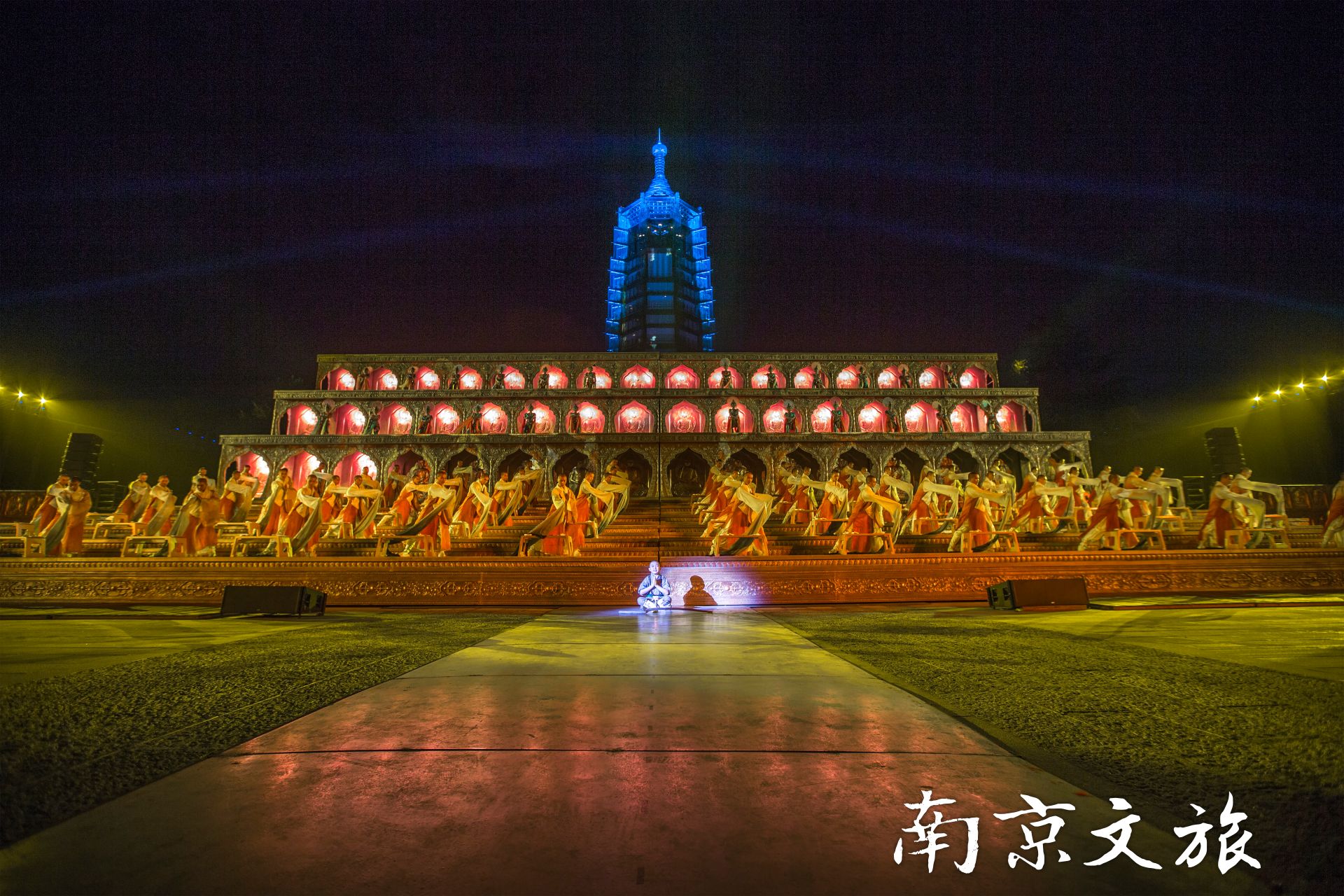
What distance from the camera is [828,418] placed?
32594mm

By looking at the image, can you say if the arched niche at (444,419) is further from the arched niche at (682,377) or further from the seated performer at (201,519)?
the seated performer at (201,519)

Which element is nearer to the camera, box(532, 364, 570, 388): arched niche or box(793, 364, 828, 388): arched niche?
box(532, 364, 570, 388): arched niche

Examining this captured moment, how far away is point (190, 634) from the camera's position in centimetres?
619

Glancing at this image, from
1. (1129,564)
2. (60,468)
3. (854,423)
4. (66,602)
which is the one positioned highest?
(854,423)

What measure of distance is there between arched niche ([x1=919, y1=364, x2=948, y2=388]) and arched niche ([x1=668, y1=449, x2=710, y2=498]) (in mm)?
16079

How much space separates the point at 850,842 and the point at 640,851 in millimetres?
607

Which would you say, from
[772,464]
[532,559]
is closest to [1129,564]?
[532,559]

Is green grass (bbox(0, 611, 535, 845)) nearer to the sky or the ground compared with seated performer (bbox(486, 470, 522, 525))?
nearer to the ground

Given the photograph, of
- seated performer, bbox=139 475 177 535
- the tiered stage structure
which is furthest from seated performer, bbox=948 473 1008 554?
seated performer, bbox=139 475 177 535

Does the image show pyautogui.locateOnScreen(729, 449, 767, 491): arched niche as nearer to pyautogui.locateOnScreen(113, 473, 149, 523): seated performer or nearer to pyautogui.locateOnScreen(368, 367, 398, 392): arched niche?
pyautogui.locateOnScreen(368, 367, 398, 392): arched niche

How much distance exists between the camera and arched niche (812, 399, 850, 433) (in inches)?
1241

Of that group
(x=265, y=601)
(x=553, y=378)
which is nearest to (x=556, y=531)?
(x=265, y=601)

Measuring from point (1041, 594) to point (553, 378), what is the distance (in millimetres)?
30647

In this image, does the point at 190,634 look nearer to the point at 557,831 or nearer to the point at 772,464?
the point at 557,831
